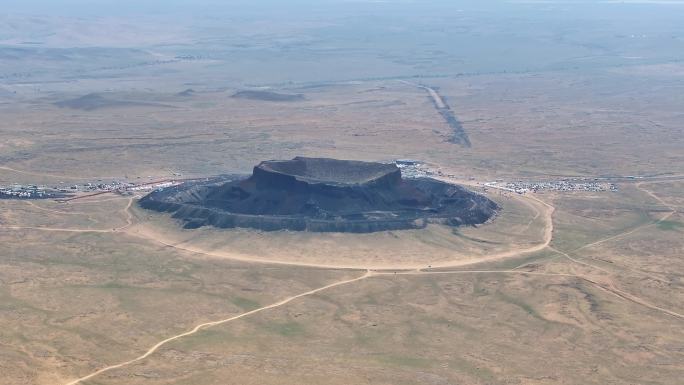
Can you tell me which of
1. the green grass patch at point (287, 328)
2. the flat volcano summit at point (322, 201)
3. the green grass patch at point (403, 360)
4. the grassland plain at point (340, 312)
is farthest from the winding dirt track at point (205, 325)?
the flat volcano summit at point (322, 201)

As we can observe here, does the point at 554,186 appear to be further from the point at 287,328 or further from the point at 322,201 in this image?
the point at 287,328

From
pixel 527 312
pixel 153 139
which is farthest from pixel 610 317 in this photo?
pixel 153 139

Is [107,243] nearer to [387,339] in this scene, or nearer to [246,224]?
[246,224]

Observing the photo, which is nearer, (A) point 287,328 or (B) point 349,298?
(A) point 287,328

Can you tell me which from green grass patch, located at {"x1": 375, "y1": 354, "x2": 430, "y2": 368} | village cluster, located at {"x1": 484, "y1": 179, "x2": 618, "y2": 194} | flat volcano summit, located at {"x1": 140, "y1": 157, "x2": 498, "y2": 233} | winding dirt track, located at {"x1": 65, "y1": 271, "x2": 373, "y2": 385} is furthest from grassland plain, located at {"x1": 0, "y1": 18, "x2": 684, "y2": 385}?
village cluster, located at {"x1": 484, "y1": 179, "x2": 618, "y2": 194}

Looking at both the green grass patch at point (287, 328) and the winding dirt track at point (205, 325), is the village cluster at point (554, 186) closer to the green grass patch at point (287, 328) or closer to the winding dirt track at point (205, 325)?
the winding dirt track at point (205, 325)

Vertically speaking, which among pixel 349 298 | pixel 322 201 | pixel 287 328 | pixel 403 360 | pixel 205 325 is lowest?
pixel 403 360

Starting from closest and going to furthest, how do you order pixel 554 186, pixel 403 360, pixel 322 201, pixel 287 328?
pixel 403 360 < pixel 287 328 < pixel 322 201 < pixel 554 186

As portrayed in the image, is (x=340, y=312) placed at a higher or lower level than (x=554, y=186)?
lower

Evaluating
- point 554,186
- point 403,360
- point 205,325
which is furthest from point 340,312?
point 554,186
